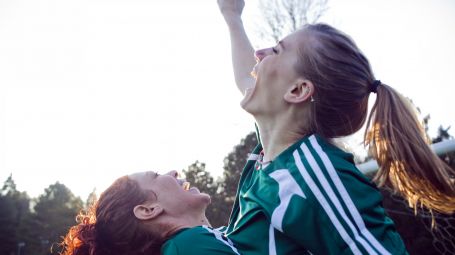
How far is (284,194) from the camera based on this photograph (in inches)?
61.9

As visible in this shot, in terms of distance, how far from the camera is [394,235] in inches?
57.4

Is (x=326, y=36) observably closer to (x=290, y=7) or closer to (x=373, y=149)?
(x=373, y=149)

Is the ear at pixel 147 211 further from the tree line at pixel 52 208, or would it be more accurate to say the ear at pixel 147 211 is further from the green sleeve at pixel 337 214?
the tree line at pixel 52 208

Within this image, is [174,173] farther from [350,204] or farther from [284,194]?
[350,204]

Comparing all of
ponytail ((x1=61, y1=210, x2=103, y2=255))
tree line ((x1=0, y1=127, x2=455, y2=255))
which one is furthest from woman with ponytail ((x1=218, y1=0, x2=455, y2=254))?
tree line ((x1=0, y1=127, x2=455, y2=255))

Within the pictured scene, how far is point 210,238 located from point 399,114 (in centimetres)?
114

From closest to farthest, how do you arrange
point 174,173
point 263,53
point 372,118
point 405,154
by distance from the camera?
point 405,154
point 372,118
point 263,53
point 174,173

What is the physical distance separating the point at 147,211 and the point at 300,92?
51.3 inches

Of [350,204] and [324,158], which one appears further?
[324,158]

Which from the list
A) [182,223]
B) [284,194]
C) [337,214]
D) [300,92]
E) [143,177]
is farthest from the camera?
[143,177]

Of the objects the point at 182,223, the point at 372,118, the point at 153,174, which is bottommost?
the point at 182,223

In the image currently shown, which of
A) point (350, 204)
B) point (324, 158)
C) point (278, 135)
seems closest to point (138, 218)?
point (278, 135)

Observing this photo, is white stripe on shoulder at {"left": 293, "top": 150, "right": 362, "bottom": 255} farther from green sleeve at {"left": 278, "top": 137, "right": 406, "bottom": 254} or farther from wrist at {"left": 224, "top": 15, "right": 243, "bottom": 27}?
wrist at {"left": 224, "top": 15, "right": 243, "bottom": 27}

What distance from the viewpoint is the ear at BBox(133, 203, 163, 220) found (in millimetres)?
2551
